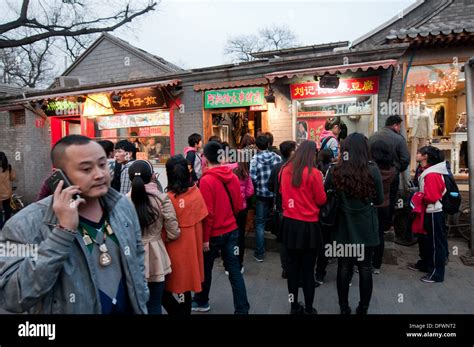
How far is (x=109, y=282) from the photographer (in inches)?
70.1

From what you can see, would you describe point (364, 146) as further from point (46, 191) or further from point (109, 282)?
point (46, 191)

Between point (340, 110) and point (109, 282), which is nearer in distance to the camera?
point (109, 282)

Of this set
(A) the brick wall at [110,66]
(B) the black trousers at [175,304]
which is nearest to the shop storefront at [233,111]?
(B) the black trousers at [175,304]

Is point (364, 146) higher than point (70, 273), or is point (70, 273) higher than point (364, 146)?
point (364, 146)

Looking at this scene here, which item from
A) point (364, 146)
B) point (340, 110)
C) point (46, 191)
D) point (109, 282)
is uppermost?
point (340, 110)

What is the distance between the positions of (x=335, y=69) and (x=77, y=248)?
255 inches

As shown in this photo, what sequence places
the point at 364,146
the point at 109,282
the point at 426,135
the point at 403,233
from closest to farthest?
the point at 109,282 → the point at 364,146 → the point at 403,233 → the point at 426,135

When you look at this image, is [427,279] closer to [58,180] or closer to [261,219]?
[261,219]

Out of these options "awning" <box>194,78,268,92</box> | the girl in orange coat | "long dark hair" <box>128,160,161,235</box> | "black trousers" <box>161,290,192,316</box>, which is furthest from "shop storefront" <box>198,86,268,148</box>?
"black trousers" <box>161,290,192,316</box>

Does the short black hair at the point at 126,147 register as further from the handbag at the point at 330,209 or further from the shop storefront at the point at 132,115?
the shop storefront at the point at 132,115

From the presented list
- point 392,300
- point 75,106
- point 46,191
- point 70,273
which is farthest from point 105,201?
point 75,106

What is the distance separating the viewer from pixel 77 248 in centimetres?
164

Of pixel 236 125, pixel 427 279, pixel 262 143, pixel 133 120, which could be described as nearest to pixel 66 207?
pixel 262 143

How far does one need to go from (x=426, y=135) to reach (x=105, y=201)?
28.1 ft
